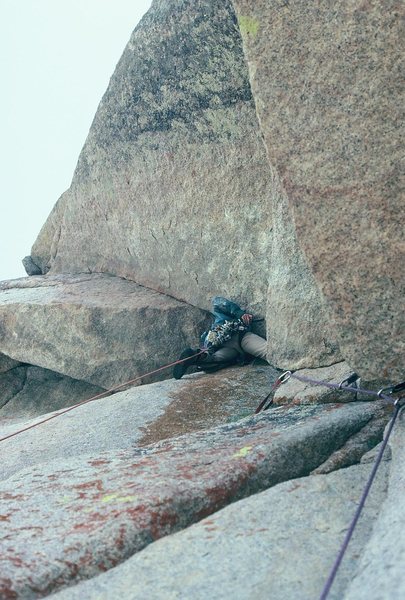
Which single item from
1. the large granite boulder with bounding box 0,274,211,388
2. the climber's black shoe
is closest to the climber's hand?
the climber's black shoe

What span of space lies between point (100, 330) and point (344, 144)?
5.87 meters

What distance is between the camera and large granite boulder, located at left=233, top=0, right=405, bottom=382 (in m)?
5.63

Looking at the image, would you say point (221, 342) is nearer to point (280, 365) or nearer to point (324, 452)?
point (280, 365)

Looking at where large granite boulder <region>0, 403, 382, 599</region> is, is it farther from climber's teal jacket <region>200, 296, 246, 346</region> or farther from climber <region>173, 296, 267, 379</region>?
climber's teal jacket <region>200, 296, 246, 346</region>

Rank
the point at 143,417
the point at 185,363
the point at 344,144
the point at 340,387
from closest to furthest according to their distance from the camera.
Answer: the point at 344,144 → the point at 340,387 → the point at 143,417 → the point at 185,363

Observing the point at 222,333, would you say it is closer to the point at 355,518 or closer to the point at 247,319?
the point at 247,319

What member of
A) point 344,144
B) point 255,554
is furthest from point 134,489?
point 344,144

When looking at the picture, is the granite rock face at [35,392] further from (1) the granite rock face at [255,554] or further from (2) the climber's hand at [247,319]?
(1) the granite rock face at [255,554]

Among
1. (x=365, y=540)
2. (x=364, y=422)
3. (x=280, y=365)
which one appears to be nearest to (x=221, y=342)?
(x=280, y=365)

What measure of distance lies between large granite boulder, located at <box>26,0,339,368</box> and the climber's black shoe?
0.88 meters

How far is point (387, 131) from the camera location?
564 cm

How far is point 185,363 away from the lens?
988cm

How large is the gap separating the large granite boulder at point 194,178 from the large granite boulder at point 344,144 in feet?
6.92

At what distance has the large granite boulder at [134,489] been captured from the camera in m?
4.59
